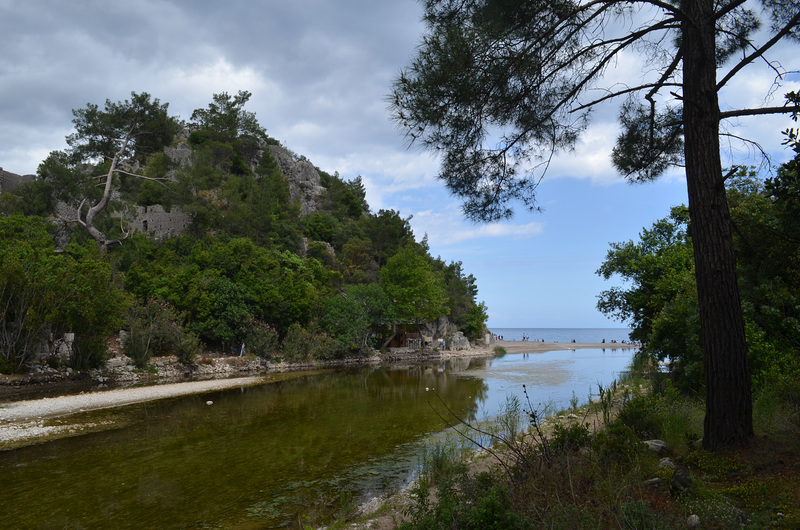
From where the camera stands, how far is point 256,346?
25906 mm

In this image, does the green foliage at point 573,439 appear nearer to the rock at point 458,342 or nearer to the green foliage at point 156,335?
the green foliage at point 156,335

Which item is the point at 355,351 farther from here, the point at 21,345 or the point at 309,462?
the point at 309,462

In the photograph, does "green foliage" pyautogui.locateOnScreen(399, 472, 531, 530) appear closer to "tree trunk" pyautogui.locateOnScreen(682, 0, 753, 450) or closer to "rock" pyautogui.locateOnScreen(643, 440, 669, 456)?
"rock" pyautogui.locateOnScreen(643, 440, 669, 456)

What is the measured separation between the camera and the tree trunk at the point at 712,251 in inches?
178

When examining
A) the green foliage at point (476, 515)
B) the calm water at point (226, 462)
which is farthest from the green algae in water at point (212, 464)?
the green foliage at point (476, 515)

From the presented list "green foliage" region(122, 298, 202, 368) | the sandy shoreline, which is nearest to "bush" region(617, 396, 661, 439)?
the sandy shoreline

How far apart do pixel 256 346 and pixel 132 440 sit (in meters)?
16.3

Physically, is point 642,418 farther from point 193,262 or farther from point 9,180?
point 9,180

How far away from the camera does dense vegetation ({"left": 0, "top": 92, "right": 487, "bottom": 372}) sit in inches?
661

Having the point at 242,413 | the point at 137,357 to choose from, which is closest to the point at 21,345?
the point at 137,357

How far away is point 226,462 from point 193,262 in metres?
21.7

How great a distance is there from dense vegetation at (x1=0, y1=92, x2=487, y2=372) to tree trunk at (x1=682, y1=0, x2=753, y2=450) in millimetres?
18491

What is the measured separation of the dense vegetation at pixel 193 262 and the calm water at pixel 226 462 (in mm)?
6117

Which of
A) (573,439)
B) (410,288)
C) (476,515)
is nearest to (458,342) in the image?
(410,288)
